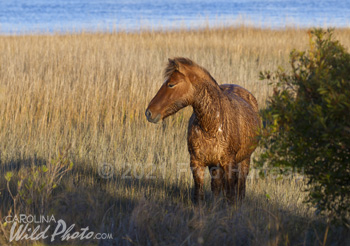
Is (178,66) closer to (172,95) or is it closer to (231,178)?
(172,95)

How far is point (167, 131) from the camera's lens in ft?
23.7

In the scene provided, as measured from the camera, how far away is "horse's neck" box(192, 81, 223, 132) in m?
4.12

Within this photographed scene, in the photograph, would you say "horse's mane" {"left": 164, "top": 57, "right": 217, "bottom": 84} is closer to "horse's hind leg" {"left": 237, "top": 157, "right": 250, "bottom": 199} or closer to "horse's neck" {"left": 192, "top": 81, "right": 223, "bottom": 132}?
"horse's neck" {"left": 192, "top": 81, "right": 223, "bottom": 132}

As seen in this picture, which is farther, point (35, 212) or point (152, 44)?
point (152, 44)

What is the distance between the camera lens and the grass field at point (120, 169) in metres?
3.73

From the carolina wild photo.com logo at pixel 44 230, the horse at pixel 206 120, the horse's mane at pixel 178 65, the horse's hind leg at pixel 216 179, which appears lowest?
the carolina wild photo.com logo at pixel 44 230

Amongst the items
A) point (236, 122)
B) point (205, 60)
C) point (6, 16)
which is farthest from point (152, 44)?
point (6, 16)

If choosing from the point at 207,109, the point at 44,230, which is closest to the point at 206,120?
the point at 207,109

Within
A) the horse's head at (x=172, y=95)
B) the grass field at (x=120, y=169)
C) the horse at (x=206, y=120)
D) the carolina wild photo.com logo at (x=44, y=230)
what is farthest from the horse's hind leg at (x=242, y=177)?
the carolina wild photo.com logo at (x=44, y=230)

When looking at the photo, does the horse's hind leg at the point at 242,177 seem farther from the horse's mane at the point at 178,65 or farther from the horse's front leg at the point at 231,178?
the horse's mane at the point at 178,65

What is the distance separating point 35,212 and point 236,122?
6.74ft

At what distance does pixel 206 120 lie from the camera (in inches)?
163

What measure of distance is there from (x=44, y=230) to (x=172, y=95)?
5.16ft

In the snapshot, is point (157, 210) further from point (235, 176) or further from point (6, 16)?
point (6, 16)
